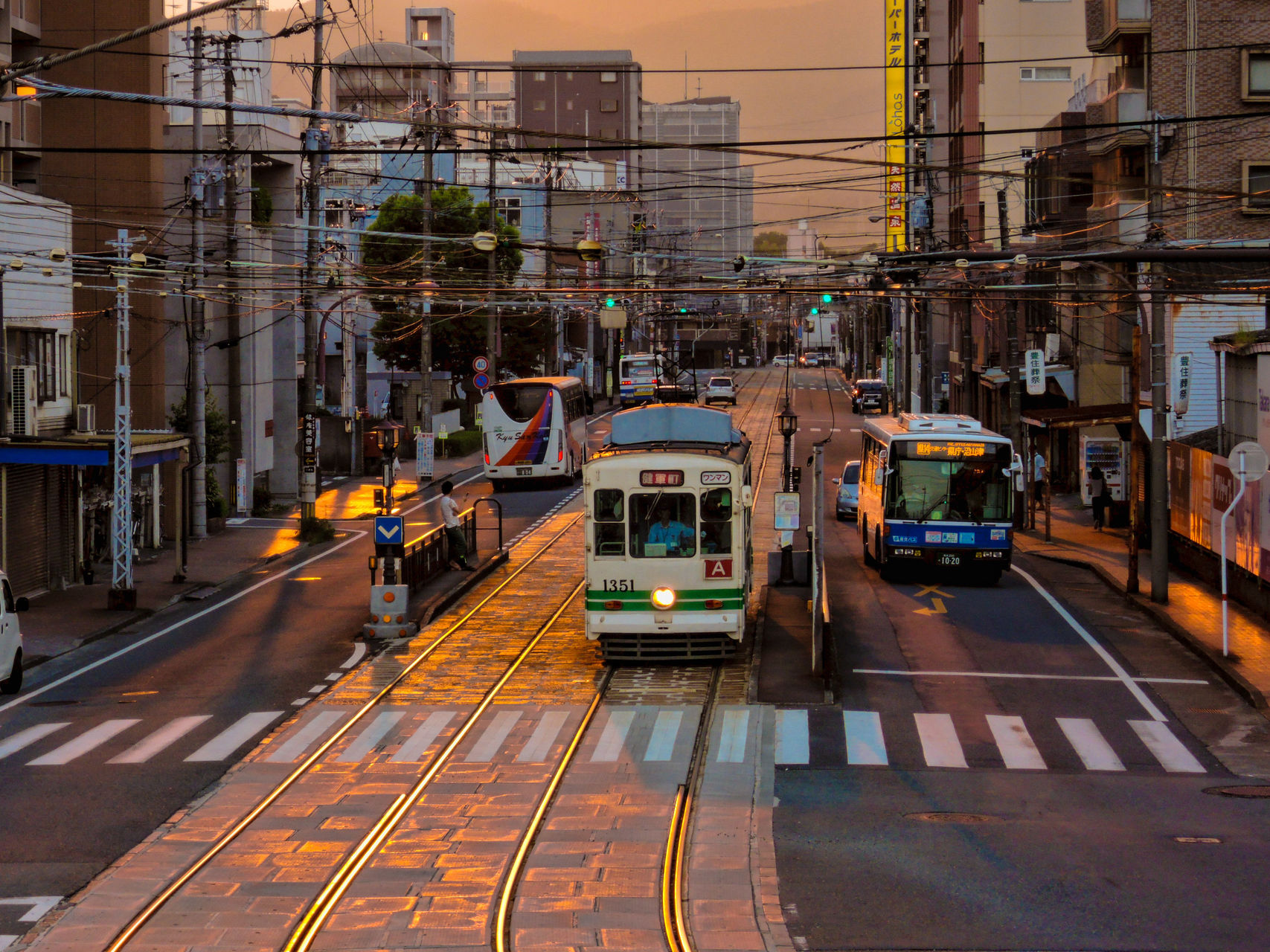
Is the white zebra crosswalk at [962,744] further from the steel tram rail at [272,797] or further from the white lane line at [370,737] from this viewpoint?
the steel tram rail at [272,797]

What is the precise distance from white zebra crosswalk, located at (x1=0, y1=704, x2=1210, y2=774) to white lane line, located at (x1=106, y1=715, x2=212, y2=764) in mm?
21

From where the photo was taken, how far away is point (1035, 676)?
22.3 m

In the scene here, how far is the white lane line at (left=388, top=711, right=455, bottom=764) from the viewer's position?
682 inches

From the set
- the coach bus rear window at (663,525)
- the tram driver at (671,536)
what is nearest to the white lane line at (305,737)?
the coach bus rear window at (663,525)

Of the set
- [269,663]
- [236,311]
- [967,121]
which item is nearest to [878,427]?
Answer: [269,663]

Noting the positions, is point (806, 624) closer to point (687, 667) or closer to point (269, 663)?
point (687, 667)

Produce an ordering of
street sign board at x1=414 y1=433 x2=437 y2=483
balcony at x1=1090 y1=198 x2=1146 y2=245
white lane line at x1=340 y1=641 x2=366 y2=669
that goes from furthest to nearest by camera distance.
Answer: street sign board at x1=414 y1=433 x2=437 y2=483, balcony at x1=1090 y1=198 x2=1146 y2=245, white lane line at x1=340 y1=641 x2=366 y2=669

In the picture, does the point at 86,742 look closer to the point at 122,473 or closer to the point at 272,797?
the point at 272,797

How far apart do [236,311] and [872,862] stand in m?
37.7

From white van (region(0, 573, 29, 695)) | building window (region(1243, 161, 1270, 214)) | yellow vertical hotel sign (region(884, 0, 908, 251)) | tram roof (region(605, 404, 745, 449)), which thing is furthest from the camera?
yellow vertical hotel sign (region(884, 0, 908, 251))

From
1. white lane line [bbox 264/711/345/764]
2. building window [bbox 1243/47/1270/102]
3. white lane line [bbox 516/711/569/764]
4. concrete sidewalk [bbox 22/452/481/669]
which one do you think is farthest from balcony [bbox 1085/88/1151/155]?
white lane line [bbox 264/711/345/764]

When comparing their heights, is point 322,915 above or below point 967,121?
below

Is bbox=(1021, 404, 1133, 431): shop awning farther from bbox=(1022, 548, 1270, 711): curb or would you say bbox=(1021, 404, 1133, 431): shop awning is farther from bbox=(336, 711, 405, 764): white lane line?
bbox=(336, 711, 405, 764): white lane line

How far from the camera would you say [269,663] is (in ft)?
78.4
